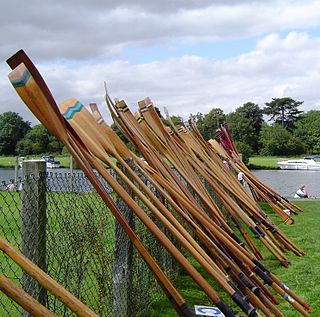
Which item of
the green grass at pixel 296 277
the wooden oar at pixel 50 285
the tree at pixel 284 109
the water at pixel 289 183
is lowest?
the water at pixel 289 183

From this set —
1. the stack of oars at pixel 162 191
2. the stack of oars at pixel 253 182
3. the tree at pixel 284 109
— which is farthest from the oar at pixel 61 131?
the tree at pixel 284 109

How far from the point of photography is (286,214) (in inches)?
351

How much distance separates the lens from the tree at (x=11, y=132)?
28.7 meters

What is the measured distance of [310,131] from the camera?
58031mm

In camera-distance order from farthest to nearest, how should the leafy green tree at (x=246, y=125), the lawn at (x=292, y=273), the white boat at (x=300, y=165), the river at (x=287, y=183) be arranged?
1. the leafy green tree at (x=246, y=125)
2. the white boat at (x=300, y=165)
3. the river at (x=287, y=183)
4. the lawn at (x=292, y=273)

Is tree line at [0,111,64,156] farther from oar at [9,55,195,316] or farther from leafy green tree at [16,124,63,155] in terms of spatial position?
oar at [9,55,195,316]

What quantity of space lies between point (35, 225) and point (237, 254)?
2176 mm

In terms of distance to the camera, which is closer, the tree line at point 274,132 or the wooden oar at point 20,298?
the wooden oar at point 20,298

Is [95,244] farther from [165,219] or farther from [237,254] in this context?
[237,254]

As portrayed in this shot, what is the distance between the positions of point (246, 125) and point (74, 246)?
51006 millimetres

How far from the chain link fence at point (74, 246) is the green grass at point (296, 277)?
1.26 ft

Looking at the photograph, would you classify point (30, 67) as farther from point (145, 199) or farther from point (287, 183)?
point (287, 183)

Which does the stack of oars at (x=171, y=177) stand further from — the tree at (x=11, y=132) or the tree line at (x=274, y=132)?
the tree line at (x=274, y=132)

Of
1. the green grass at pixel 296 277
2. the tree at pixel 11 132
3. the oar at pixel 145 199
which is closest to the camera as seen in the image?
the oar at pixel 145 199
